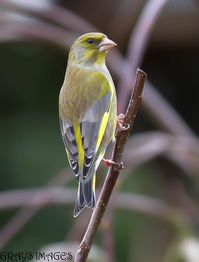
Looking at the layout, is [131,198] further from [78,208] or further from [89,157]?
[78,208]

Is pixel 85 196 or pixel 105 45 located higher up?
pixel 105 45

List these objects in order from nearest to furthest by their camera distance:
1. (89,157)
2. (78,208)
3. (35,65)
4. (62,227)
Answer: (78,208), (89,157), (62,227), (35,65)

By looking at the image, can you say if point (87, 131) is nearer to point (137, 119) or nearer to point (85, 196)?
point (85, 196)

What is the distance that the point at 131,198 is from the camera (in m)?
2.68

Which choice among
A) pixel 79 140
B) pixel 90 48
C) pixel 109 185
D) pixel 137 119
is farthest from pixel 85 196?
pixel 137 119

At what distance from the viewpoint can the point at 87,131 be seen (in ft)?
5.76

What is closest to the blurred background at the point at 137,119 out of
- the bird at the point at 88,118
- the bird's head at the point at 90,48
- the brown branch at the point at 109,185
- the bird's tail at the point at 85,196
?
the bird's head at the point at 90,48

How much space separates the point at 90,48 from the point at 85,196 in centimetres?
42

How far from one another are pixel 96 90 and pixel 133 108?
1.64 feet

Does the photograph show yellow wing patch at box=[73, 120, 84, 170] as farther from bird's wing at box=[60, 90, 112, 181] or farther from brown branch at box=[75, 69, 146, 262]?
brown branch at box=[75, 69, 146, 262]

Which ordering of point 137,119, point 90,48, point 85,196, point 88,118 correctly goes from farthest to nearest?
point 137,119 < point 90,48 < point 88,118 < point 85,196

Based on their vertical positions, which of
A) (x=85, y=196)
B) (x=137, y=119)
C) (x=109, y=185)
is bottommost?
(x=137, y=119)

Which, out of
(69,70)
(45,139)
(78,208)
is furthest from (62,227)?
(78,208)

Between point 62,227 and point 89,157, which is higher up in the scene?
point 89,157
